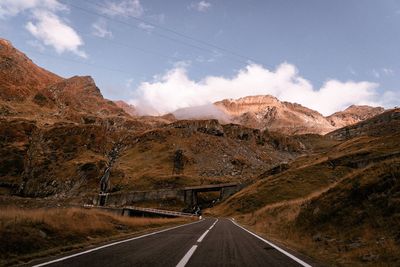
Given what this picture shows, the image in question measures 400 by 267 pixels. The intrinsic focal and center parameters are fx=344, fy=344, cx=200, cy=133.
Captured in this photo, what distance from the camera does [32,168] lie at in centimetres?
12488

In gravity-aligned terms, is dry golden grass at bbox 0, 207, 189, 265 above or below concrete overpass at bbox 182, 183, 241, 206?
below

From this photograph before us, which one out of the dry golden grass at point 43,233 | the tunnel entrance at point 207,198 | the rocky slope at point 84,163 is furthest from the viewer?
the rocky slope at point 84,163

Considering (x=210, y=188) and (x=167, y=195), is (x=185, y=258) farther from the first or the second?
(x=210, y=188)

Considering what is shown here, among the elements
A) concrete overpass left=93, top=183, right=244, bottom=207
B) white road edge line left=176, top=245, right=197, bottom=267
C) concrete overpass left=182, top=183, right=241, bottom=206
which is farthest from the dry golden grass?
concrete overpass left=182, top=183, right=241, bottom=206

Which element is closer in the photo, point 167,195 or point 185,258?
point 185,258

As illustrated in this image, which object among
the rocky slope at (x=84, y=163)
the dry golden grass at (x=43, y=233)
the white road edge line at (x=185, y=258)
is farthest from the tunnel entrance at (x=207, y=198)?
the white road edge line at (x=185, y=258)

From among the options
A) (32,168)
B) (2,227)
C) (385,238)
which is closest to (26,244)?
(2,227)

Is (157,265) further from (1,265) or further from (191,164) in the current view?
(191,164)

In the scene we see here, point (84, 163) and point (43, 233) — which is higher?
point (84, 163)

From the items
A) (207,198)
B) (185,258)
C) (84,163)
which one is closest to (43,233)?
(185,258)

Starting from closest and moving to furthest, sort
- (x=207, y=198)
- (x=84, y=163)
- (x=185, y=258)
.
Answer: (x=185, y=258) → (x=207, y=198) → (x=84, y=163)

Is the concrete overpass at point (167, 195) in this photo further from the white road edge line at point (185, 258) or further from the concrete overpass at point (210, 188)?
the white road edge line at point (185, 258)

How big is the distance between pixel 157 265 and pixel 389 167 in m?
14.9

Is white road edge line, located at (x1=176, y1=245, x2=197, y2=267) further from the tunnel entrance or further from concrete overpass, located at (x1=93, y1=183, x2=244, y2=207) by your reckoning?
the tunnel entrance
